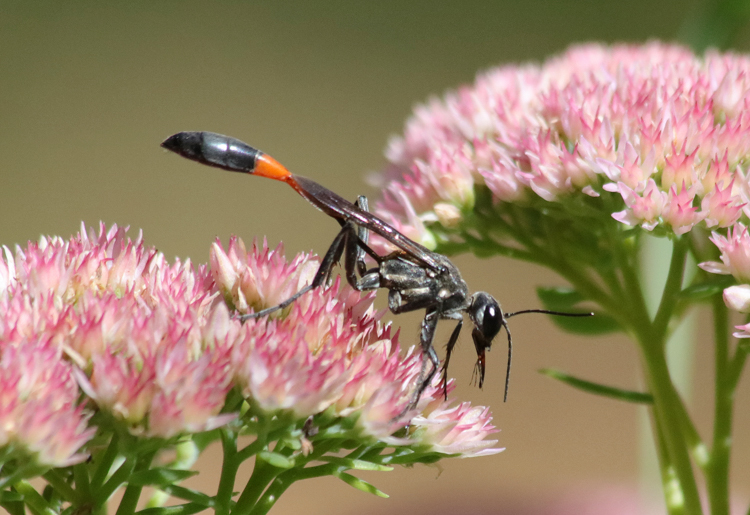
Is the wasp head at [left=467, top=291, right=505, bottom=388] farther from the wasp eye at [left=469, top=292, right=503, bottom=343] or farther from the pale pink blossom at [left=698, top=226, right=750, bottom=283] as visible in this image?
the pale pink blossom at [left=698, top=226, right=750, bottom=283]

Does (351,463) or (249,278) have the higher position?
(249,278)

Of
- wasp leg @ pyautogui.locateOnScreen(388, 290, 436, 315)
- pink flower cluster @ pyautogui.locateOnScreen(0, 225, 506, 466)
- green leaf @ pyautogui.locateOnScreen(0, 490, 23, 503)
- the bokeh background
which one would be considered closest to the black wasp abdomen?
pink flower cluster @ pyautogui.locateOnScreen(0, 225, 506, 466)

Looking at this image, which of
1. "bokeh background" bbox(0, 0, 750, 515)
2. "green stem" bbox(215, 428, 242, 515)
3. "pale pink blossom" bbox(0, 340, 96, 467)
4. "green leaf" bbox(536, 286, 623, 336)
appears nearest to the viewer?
"pale pink blossom" bbox(0, 340, 96, 467)

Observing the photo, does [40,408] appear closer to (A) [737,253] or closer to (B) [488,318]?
(B) [488,318]

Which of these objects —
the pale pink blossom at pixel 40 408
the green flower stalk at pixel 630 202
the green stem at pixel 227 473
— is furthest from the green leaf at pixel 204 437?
the green flower stalk at pixel 630 202

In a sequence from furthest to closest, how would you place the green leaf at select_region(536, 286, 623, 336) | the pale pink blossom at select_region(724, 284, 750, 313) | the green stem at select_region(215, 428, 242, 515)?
the green leaf at select_region(536, 286, 623, 336) → the pale pink blossom at select_region(724, 284, 750, 313) → the green stem at select_region(215, 428, 242, 515)

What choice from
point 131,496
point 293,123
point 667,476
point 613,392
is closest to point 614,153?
point 613,392

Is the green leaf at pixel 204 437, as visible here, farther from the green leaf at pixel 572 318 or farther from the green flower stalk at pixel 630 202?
the green leaf at pixel 572 318
